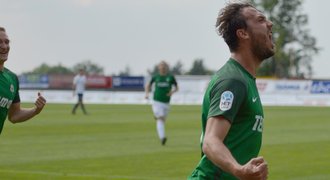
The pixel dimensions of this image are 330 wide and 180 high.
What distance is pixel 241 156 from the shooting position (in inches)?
228

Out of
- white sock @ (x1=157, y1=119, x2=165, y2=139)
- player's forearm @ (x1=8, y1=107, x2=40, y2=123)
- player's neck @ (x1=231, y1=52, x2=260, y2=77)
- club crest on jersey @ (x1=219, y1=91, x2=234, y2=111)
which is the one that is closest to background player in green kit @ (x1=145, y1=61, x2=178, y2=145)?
white sock @ (x1=157, y1=119, x2=165, y2=139)

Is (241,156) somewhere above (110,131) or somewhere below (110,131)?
above

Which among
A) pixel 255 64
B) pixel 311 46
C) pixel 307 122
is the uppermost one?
pixel 255 64

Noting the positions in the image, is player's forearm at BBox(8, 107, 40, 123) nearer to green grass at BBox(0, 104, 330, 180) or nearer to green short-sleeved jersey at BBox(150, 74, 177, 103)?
green grass at BBox(0, 104, 330, 180)

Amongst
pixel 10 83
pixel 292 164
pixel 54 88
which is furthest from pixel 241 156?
pixel 54 88

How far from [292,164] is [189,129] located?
11.9 metres

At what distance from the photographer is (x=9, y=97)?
977 cm

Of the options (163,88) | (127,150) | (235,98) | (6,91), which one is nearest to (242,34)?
(235,98)

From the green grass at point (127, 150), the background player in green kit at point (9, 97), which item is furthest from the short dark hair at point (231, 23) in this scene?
the green grass at point (127, 150)

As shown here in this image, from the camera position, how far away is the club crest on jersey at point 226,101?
5.45 metres

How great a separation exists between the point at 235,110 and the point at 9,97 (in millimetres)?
4818

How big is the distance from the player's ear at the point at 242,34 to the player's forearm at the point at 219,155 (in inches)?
33.0

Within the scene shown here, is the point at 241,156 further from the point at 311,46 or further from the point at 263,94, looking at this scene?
the point at 311,46

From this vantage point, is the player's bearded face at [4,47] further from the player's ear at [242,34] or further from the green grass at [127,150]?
the green grass at [127,150]
